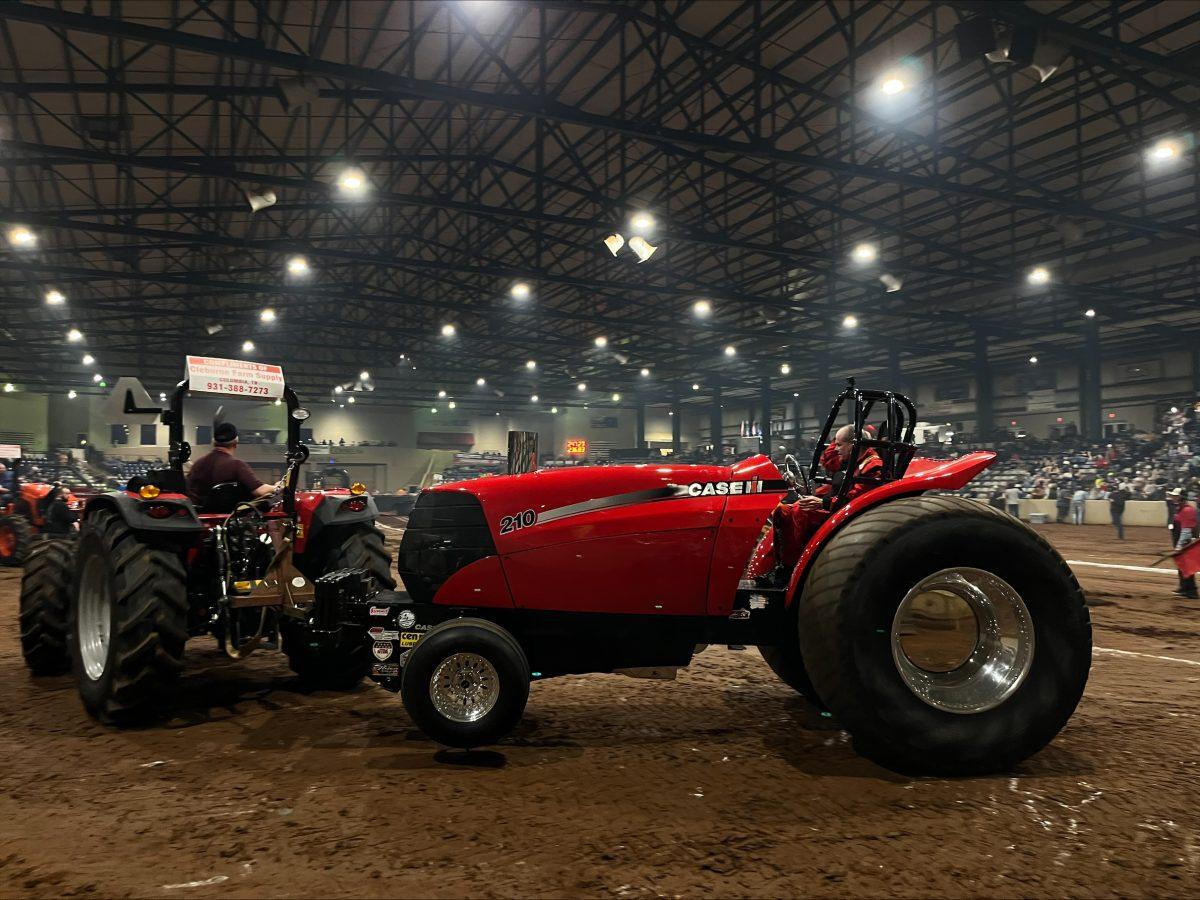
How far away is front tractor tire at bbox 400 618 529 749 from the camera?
350cm

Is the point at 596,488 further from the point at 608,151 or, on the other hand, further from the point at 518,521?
the point at 608,151

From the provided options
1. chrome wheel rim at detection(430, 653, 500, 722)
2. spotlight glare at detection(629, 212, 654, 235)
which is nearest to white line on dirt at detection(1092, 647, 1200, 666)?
chrome wheel rim at detection(430, 653, 500, 722)

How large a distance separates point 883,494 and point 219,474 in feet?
13.1

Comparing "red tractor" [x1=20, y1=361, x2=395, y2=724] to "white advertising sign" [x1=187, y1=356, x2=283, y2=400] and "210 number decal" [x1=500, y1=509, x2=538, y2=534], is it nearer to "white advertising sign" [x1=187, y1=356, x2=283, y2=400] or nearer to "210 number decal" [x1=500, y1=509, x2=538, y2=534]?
"white advertising sign" [x1=187, y1=356, x2=283, y2=400]

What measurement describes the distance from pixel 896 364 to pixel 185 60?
26378 millimetres

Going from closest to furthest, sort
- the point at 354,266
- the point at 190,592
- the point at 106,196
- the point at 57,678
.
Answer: the point at 190,592
the point at 57,678
the point at 106,196
the point at 354,266

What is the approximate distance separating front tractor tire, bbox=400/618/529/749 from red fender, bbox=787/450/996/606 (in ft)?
4.40

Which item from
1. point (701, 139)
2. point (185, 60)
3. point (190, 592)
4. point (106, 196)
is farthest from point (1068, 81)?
point (106, 196)

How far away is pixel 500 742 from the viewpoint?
3.78 m

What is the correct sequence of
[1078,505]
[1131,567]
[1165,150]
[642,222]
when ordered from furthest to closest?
[1078,505]
[642,222]
[1165,150]
[1131,567]

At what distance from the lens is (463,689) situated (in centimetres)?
357

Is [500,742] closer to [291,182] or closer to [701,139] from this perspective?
[701,139]

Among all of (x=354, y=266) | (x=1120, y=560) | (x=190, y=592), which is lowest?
(x=1120, y=560)

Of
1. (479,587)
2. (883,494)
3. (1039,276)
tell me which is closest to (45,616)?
(479,587)
